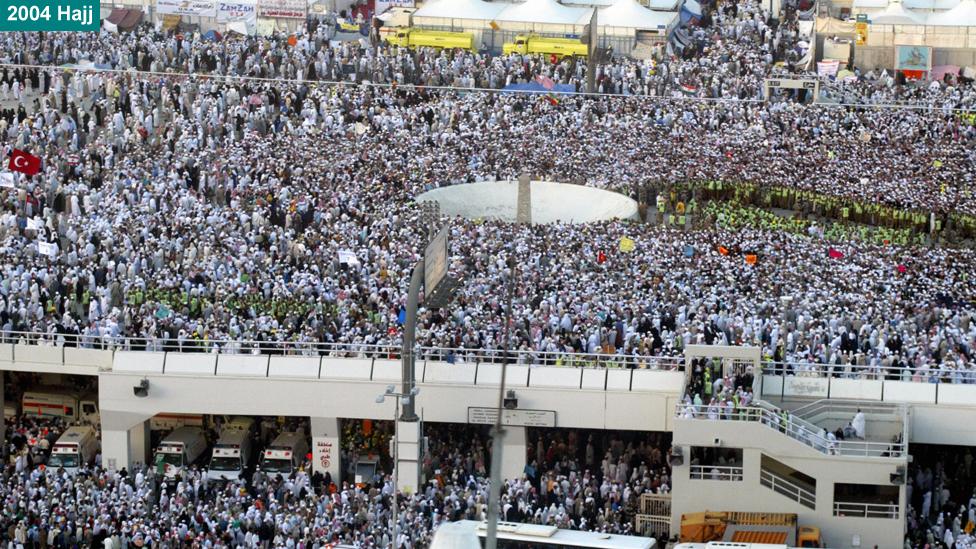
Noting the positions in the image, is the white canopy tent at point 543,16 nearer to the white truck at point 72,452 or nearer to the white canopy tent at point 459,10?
the white canopy tent at point 459,10

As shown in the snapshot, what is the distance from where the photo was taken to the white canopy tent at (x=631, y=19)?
80.6 metres

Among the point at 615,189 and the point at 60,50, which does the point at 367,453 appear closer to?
the point at 615,189

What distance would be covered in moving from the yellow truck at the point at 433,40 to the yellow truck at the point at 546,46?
4.23 feet

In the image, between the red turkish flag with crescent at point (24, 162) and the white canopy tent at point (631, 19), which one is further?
the white canopy tent at point (631, 19)

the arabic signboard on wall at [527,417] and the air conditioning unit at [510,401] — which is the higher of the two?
the air conditioning unit at [510,401]

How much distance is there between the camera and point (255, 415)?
51156mm

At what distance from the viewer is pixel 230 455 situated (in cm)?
4959

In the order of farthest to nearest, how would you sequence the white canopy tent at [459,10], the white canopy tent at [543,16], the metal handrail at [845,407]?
1. the white canopy tent at [459,10]
2. the white canopy tent at [543,16]
3. the metal handrail at [845,407]

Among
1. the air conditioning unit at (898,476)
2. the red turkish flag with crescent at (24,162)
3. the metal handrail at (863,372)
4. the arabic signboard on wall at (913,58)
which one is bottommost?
the air conditioning unit at (898,476)

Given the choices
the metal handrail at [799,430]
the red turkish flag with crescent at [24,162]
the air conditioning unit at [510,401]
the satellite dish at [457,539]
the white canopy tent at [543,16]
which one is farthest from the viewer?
the white canopy tent at [543,16]

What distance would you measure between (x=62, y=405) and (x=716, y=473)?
49.2 ft

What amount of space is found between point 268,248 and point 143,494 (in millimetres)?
11593

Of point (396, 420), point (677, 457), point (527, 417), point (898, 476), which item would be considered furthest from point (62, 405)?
point (898, 476)

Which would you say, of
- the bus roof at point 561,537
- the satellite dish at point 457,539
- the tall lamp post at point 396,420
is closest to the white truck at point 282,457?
the tall lamp post at point 396,420
